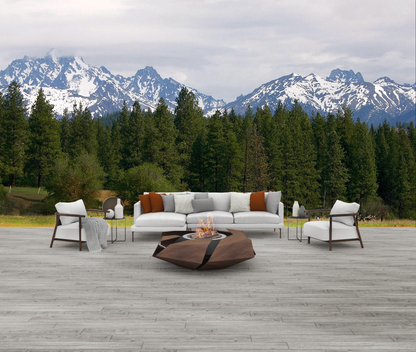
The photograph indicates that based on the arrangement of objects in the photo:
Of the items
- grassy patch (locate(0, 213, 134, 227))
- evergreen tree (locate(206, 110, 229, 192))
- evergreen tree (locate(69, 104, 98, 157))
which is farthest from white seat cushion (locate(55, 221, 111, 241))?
evergreen tree (locate(69, 104, 98, 157))

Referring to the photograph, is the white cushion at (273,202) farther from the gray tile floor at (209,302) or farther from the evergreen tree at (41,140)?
the evergreen tree at (41,140)

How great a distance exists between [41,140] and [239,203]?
2945cm

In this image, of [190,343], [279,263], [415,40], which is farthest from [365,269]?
[415,40]

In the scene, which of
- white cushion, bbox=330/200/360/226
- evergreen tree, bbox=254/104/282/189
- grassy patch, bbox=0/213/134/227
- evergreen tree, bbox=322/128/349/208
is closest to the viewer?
white cushion, bbox=330/200/360/226

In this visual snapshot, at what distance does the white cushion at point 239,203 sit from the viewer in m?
7.30

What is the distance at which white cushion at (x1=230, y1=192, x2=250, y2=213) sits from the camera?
7.30m

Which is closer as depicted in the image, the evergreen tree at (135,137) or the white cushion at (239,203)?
the white cushion at (239,203)

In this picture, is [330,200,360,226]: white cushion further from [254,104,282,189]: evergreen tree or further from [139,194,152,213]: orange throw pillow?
[254,104,282,189]: evergreen tree

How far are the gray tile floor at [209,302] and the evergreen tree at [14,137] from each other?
95.1ft

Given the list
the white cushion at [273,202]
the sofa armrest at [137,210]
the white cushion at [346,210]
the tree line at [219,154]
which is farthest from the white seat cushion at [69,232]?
the tree line at [219,154]

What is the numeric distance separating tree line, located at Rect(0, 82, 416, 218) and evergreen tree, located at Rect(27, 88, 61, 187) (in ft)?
0.28

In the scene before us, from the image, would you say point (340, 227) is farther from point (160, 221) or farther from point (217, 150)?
point (217, 150)

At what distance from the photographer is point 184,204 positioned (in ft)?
23.5

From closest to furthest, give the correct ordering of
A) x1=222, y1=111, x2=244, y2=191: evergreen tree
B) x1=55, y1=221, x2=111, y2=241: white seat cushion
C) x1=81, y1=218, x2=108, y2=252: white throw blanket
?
1. x1=81, y1=218, x2=108, y2=252: white throw blanket
2. x1=55, y1=221, x2=111, y2=241: white seat cushion
3. x1=222, y1=111, x2=244, y2=191: evergreen tree
